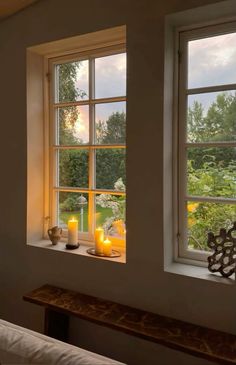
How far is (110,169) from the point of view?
6.65 feet

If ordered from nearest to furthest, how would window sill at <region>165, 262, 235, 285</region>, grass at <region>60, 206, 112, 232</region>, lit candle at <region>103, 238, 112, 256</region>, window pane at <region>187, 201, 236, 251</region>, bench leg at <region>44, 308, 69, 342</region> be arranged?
window sill at <region>165, 262, 235, 285</region> < window pane at <region>187, 201, 236, 251</region> < bench leg at <region>44, 308, 69, 342</region> < lit candle at <region>103, 238, 112, 256</region> < grass at <region>60, 206, 112, 232</region>

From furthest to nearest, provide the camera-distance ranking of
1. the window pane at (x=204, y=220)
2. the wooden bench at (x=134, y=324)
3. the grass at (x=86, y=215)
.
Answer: the grass at (x=86, y=215)
the window pane at (x=204, y=220)
the wooden bench at (x=134, y=324)

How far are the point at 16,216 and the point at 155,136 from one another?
3.92 feet

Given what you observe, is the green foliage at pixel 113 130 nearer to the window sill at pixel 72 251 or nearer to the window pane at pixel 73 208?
the window pane at pixel 73 208

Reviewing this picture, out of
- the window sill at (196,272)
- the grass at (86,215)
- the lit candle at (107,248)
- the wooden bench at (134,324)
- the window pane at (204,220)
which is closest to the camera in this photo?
the wooden bench at (134,324)

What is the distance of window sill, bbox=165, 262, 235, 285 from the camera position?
1529 millimetres

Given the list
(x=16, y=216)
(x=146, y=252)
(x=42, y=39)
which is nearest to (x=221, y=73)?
(x=146, y=252)

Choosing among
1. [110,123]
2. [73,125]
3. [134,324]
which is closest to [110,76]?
[110,123]

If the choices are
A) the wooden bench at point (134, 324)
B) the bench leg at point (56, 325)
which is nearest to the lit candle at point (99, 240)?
the wooden bench at point (134, 324)

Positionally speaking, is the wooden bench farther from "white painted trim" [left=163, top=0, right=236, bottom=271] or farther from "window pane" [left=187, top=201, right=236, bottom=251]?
"window pane" [left=187, top=201, right=236, bottom=251]

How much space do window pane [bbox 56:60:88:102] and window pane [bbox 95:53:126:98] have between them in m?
0.10

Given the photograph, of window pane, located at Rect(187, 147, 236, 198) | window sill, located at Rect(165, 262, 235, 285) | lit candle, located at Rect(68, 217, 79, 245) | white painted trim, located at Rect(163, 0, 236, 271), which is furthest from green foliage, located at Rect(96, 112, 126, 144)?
window sill, located at Rect(165, 262, 235, 285)

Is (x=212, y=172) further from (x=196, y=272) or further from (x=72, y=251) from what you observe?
(x=72, y=251)

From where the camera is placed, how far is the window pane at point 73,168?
214 centimetres
